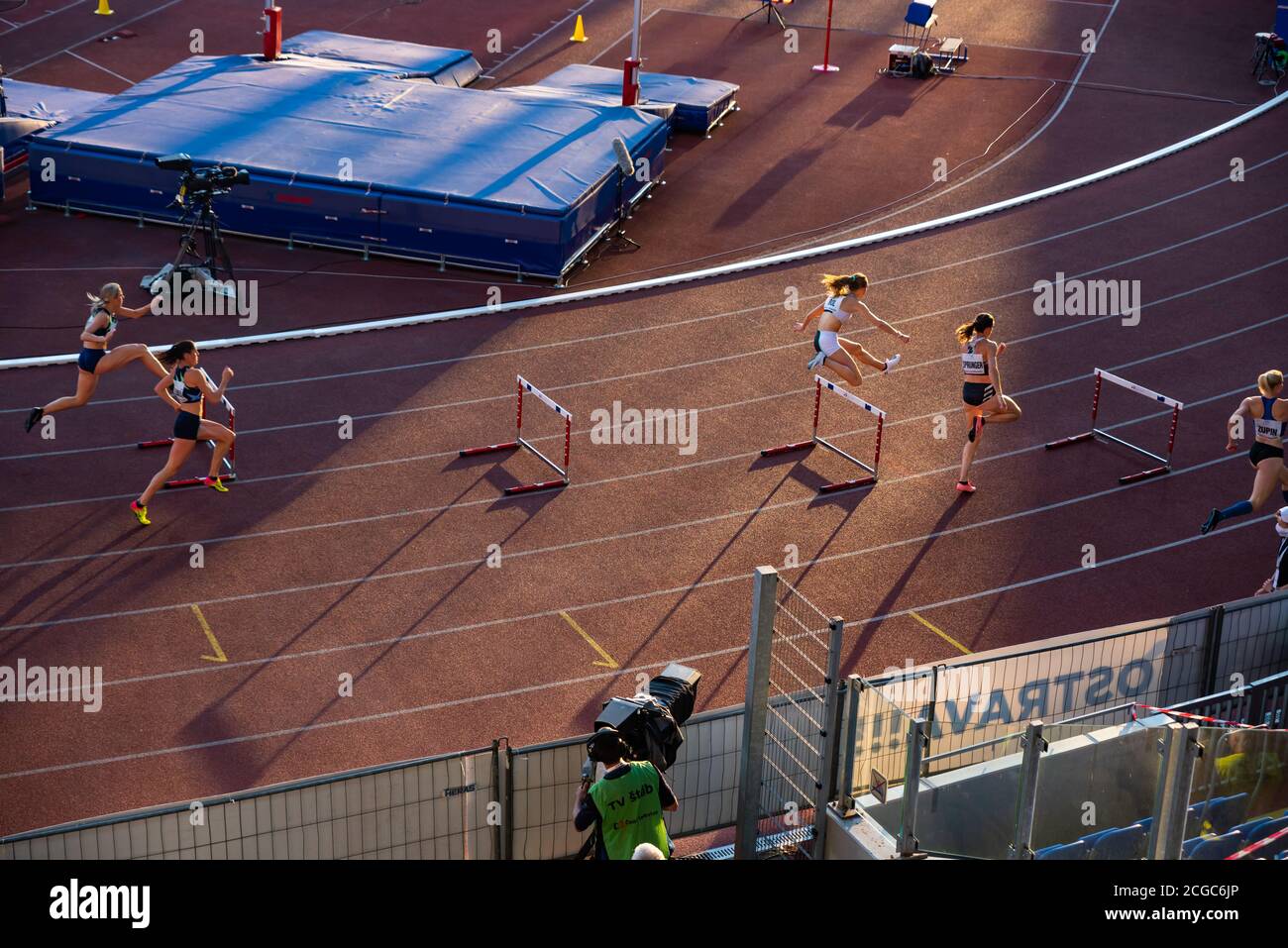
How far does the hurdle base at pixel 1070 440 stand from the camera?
627 inches

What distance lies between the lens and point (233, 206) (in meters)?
20.1

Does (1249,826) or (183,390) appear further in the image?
(183,390)

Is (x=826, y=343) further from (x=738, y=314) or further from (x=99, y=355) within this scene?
(x=99, y=355)

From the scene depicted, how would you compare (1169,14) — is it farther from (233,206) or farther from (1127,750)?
(1127,750)

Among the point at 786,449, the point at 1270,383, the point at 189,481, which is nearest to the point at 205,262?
the point at 189,481

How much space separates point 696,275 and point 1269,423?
292 inches

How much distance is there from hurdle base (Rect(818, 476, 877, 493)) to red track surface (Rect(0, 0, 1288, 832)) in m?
0.17

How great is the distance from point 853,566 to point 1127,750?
5.14m

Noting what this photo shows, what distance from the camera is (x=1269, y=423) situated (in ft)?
46.0

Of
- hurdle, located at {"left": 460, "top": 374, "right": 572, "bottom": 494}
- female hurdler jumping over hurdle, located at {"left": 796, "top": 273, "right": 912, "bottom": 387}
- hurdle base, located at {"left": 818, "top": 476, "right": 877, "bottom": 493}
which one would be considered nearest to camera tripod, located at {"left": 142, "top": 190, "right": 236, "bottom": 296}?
hurdle, located at {"left": 460, "top": 374, "right": 572, "bottom": 494}

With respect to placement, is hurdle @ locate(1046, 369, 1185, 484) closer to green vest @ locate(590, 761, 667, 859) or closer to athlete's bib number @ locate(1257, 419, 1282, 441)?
athlete's bib number @ locate(1257, 419, 1282, 441)

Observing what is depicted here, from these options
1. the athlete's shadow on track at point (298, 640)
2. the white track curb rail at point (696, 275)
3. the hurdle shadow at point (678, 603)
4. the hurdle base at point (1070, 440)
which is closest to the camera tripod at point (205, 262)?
the white track curb rail at point (696, 275)

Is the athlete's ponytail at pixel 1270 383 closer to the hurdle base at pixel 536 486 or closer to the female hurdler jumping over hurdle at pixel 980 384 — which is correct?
the female hurdler jumping over hurdle at pixel 980 384
